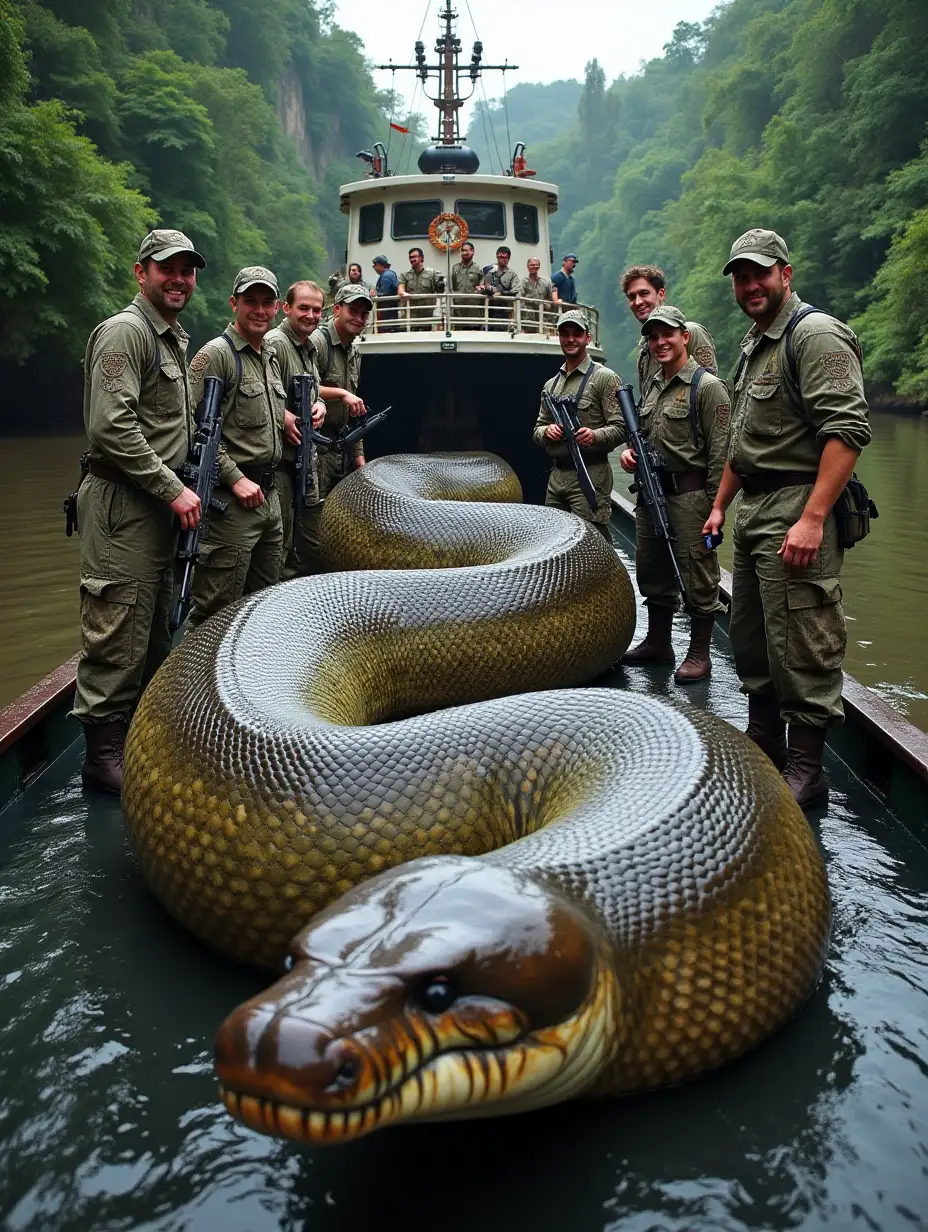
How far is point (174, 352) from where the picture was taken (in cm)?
370

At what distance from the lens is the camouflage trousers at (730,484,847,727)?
3.29m

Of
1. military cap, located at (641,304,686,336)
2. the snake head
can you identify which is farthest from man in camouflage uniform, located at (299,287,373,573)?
the snake head

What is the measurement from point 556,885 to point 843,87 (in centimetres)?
4419

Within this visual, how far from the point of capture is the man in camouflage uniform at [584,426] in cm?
571

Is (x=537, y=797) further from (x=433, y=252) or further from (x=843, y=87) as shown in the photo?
(x=843, y=87)

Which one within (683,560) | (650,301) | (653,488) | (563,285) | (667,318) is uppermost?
(563,285)

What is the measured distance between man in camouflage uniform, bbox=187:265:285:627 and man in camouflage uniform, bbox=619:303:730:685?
5.72 feet

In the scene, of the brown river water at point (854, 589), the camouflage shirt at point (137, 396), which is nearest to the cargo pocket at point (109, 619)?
the camouflage shirt at point (137, 396)

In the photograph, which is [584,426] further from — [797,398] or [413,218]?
[413,218]

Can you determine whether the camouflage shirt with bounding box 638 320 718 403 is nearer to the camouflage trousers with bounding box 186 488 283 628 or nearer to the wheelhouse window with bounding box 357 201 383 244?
the camouflage trousers with bounding box 186 488 283 628

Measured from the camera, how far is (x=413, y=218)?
12.1m

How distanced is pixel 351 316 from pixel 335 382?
0.51 m

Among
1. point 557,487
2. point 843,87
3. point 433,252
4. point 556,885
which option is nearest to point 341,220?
point 843,87

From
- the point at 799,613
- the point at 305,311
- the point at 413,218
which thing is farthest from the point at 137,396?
the point at 413,218
